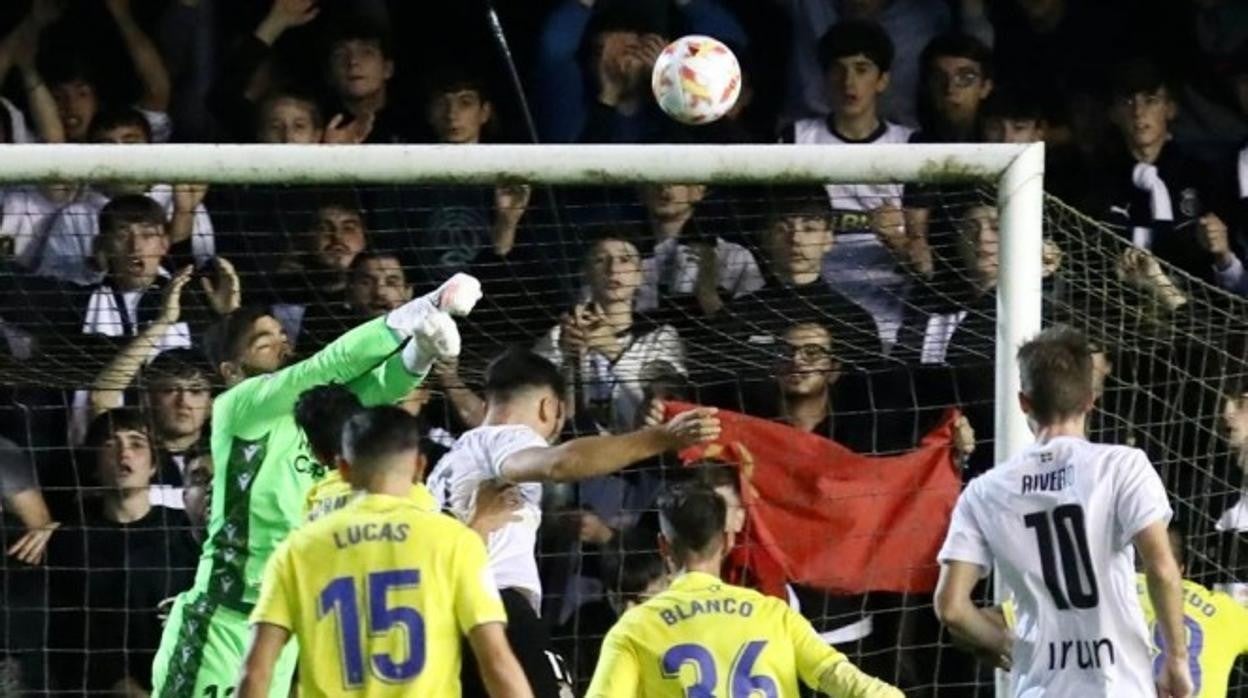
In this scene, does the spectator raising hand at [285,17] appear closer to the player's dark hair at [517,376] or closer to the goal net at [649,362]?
the goal net at [649,362]

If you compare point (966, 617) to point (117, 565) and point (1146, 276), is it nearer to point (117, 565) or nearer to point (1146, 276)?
point (1146, 276)

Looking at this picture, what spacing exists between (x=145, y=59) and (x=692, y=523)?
4.58m

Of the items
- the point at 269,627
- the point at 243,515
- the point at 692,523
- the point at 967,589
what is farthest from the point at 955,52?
the point at 269,627

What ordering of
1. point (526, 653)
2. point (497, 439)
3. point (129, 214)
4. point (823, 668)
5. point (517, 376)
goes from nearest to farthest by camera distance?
point (823, 668) → point (526, 653) → point (497, 439) → point (517, 376) → point (129, 214)

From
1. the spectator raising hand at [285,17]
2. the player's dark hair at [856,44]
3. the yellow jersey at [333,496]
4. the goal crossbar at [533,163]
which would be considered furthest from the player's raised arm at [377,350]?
the spectator raising hand at [285,17]

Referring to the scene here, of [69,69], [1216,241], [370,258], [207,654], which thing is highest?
[69,69]

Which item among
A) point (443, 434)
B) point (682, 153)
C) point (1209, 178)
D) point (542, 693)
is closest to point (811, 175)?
point (682, 153)

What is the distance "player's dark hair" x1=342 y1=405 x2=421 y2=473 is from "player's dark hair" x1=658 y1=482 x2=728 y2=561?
0.91m

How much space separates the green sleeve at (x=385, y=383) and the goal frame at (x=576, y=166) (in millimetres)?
573

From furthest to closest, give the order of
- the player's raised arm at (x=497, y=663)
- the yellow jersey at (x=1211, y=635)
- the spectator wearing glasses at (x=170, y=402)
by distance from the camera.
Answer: the spectator wearing glasses at (x=170, y=402) < the yellow jersey at (x=1211, y=635) < the player's raised arm at (x=497, y=663)

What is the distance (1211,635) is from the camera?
889 cm

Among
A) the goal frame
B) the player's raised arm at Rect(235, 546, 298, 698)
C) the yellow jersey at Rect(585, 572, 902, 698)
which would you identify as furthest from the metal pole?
the player's raised arm at Rect(235, 546, 298, 698)

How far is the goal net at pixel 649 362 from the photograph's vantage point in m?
9.95

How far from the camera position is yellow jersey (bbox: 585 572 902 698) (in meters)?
7.70
